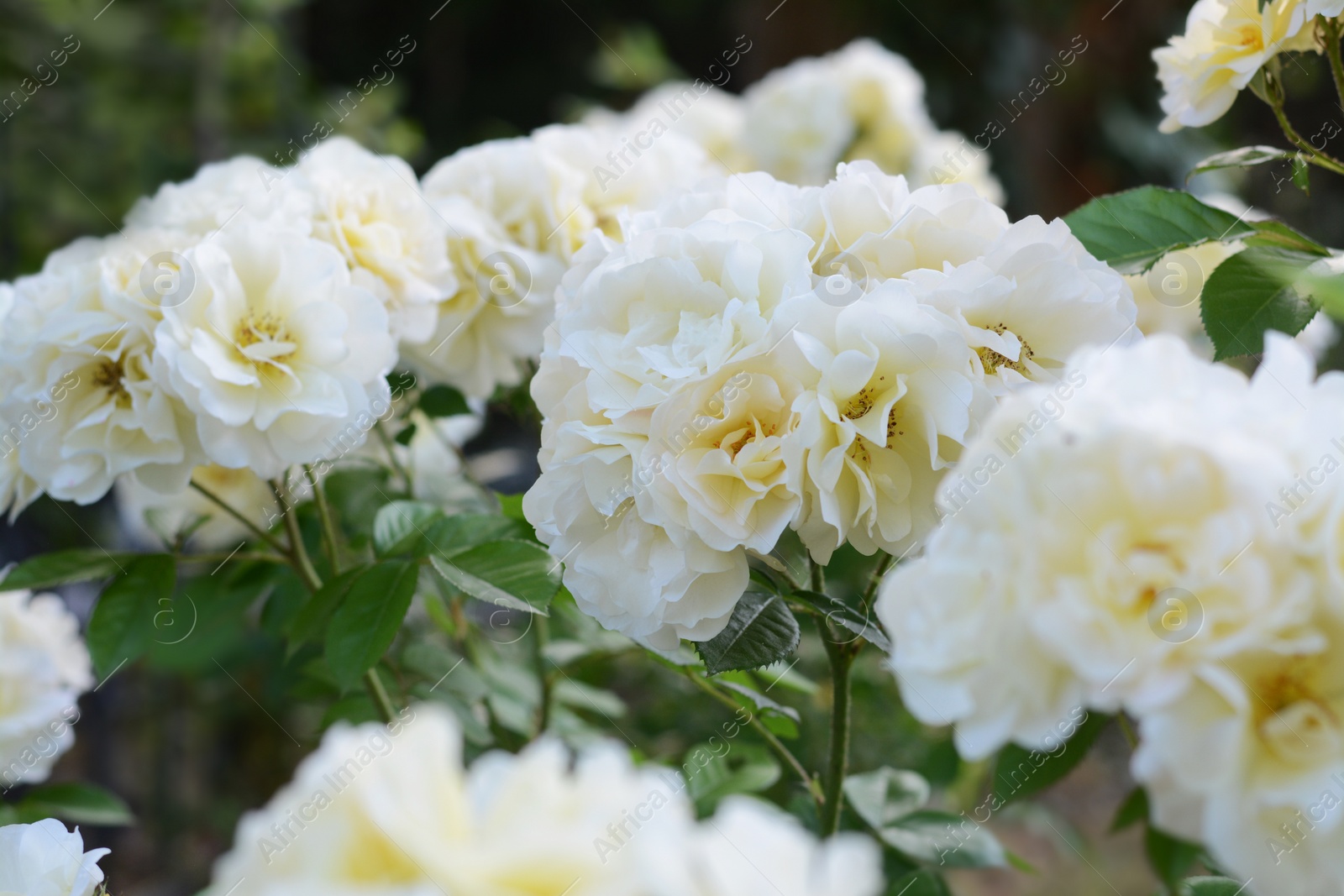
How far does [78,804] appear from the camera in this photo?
0.99 metres

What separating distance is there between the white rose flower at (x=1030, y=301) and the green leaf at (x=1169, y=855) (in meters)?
0.27

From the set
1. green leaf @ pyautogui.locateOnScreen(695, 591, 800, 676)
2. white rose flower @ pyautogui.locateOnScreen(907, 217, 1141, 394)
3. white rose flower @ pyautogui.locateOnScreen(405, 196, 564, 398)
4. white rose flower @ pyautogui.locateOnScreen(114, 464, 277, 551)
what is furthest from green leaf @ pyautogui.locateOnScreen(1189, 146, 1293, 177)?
white rose flower @ pyautogui.locateOnScreen(114, 464, 277, 551)

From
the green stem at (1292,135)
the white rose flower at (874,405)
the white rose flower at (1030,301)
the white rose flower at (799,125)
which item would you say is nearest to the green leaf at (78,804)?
the white rose flower at (874,405)

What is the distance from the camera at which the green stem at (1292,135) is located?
27.5 inches

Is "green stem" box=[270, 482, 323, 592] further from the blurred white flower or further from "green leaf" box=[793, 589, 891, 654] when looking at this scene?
the blurred white flower

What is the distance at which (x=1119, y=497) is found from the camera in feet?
1.18

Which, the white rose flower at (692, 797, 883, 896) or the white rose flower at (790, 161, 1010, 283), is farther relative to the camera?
the white rose flower at (790, 161, 1010, 283)

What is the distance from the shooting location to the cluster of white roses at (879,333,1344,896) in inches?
13.5

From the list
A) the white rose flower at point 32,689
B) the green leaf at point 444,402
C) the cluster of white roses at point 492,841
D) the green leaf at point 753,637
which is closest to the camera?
the cluster of white roses at point 492,841

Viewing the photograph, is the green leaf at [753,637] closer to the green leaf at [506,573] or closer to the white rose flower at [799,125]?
the green leaf at [506,573]

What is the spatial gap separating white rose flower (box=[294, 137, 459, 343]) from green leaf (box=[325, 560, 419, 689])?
0.64 ft

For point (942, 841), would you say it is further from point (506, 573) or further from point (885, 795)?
point (506, 573)

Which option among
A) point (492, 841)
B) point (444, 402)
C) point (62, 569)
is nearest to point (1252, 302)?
point (492, 841)

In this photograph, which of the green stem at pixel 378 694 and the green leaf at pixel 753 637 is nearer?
the green leaf at pixel 753 637
